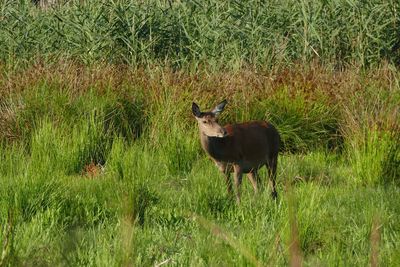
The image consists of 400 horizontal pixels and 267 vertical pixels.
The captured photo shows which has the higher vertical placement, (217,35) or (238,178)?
(217,35)

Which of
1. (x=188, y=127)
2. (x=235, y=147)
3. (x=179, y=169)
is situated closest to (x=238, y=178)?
(x=235, y=147)

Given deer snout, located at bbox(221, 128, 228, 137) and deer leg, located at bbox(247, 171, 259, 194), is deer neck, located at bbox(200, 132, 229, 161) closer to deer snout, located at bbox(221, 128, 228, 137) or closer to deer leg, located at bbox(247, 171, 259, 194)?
deer snout, located at bbox(221, 128, 228, 137)

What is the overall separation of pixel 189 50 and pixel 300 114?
364cm

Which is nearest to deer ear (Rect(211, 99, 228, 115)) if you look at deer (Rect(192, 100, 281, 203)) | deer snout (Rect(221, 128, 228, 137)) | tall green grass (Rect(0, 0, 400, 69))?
deer (Rect(192, 100, 281, 203))

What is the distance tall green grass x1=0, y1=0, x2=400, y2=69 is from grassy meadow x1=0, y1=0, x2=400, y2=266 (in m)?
0.03

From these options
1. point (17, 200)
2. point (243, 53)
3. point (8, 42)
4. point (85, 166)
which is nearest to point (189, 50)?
point (243, 53)

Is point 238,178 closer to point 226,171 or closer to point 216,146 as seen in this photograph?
point 226,171

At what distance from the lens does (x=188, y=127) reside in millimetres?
9953

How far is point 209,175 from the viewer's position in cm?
779

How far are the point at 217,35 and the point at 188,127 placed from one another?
289 cm

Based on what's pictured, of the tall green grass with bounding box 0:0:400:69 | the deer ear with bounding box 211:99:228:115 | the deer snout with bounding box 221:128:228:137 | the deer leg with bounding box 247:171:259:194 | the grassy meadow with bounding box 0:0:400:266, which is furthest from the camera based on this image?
the tall green grass with bounding box 0:0:400:69

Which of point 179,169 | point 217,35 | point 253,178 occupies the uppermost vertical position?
point 217,35

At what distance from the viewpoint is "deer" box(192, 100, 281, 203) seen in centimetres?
733

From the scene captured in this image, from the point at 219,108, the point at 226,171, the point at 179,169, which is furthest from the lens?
the point at 179,169
